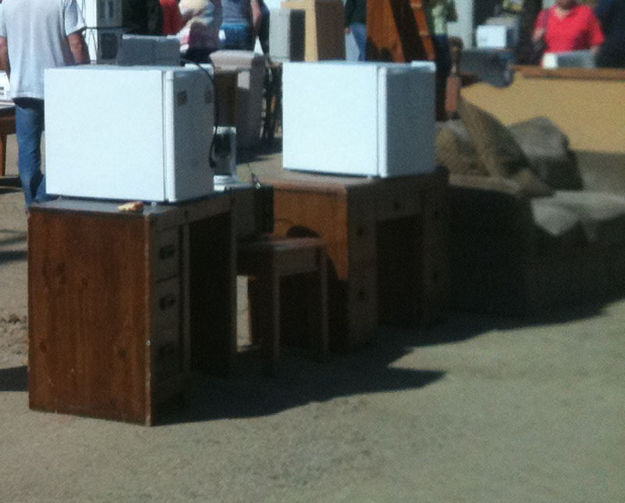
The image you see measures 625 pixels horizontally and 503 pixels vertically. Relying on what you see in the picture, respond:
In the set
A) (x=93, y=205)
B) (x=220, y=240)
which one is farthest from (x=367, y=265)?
(x=93, y=205)

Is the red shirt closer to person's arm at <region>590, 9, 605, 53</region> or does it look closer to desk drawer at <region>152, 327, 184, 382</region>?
person's arm at <region>590, 9, 605, 53</region>

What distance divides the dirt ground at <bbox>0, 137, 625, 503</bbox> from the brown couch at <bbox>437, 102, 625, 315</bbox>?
2.01 feet

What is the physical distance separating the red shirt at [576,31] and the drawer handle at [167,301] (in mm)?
6925

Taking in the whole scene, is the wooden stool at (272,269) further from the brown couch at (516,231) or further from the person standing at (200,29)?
the person standing at (200,29)

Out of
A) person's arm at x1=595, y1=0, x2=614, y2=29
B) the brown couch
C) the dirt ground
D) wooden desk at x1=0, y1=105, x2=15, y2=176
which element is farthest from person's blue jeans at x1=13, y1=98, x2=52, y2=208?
person's arm at x1=595, y1=0, x2=614, y2=29

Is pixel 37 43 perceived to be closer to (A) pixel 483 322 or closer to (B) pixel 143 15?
(A) pixel 483 322

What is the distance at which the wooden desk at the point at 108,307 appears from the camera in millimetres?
5945

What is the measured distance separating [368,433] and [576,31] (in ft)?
23.1

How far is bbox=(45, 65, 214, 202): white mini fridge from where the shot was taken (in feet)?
19.8

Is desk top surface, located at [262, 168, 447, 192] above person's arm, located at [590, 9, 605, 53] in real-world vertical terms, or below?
below

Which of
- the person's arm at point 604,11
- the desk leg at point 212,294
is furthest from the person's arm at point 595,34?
the desk leg at point 212,294

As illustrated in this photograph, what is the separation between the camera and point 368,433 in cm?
598

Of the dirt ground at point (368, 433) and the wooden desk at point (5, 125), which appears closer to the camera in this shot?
the dirt ground at point (368, 433)

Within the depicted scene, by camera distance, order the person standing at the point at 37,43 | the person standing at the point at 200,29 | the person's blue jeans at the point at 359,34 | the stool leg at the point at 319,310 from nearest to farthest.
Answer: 1. the stool leg at the point at 319,310
2. the person standing at the point at 37,43
3. the person standing at the point at 200,29
4. the person's blue jeans at the point at 359,34
